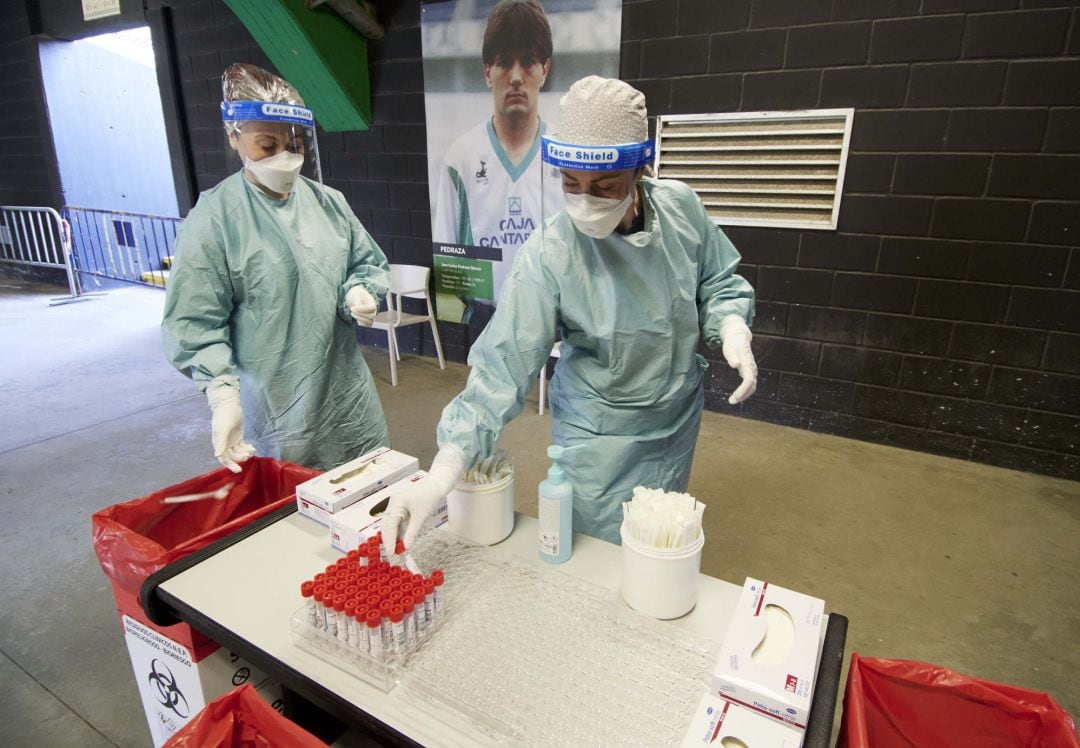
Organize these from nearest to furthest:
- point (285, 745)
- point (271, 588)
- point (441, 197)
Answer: point (285, 745)
point (271, 588)
point (441, 197)

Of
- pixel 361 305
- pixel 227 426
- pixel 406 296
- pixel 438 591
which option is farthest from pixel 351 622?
pixel 406 296

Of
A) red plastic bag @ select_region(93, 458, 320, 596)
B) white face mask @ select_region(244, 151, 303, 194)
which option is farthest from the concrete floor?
white face mask @ select_region(244, 151, 303, 194)

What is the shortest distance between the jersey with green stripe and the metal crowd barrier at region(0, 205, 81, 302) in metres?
4.35

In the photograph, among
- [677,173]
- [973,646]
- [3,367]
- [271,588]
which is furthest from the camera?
[3,367]

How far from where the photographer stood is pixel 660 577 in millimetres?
958

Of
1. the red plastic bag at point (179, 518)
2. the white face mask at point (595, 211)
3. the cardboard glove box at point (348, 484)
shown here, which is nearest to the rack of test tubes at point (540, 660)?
the cardboard glove box at point (348, 484)

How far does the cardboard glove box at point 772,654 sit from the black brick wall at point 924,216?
7.67 feet

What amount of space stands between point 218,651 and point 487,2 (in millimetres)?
3350

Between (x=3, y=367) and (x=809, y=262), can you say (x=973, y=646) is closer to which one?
(x=809, y=262)

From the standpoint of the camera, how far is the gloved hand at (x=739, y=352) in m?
1.23

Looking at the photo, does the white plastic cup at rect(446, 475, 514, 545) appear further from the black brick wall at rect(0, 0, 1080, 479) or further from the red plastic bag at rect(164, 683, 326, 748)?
the black brick wall at rect(0, 0, 1080, 479)

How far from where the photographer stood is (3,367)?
422 centimetres

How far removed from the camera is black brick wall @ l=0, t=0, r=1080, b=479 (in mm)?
2486

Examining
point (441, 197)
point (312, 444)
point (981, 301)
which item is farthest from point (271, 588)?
point (441, 197)
